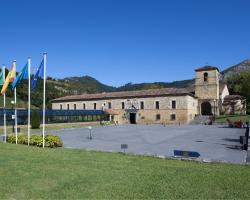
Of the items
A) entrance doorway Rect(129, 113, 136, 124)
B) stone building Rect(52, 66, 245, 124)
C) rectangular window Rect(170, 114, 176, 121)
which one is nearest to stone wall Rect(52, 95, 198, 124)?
stone building Rect(52, 66, 245, 124)

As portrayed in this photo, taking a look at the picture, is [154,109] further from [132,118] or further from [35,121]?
[35,121]

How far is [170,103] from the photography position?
59.6 metres

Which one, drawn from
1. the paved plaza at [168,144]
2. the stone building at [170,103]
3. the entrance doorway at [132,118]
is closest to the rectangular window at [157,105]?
the stone building at [170,103]

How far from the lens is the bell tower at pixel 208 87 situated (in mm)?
62031

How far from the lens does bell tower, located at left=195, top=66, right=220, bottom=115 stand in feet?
204

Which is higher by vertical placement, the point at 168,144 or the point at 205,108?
the point at 205,108

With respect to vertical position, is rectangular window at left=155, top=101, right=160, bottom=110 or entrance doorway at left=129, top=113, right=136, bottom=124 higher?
rectangular window at left=155, top=101, right=160, bottom=110

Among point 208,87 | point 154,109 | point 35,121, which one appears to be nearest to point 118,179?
point 35,121

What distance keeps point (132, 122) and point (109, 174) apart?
55.4m

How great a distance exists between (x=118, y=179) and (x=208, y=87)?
56741mm

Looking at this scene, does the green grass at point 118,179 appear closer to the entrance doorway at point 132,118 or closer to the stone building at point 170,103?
the stone building at point 170,103

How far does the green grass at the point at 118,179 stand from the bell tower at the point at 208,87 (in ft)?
171

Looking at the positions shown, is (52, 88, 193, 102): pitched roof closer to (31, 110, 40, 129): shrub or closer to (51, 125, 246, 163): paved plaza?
(31, 110, 40, 129): shrub

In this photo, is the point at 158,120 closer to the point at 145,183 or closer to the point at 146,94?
the point at 146,94
